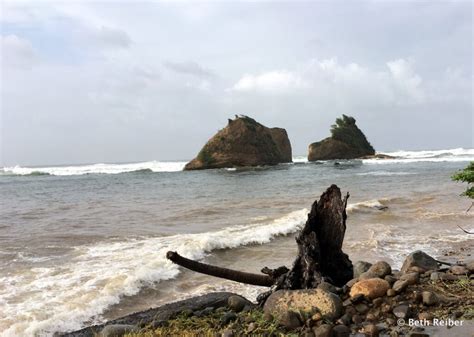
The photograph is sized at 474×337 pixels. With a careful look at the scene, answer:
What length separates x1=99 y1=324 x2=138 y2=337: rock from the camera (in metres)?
4.66

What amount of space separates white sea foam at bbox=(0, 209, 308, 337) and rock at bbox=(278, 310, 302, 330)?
3306 mm

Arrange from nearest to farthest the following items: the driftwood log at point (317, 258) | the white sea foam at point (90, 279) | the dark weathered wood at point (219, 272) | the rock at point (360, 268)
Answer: the dark weathered wood at point (219, 272)
the driftwood log at point (317, 258)
the white sea foam at point (90, 279)
the rock at point (360, 268)

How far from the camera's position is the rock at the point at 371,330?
4.20 m

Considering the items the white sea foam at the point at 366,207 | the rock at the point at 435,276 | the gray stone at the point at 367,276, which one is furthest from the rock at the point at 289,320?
the white sea foam at the point at 366,207

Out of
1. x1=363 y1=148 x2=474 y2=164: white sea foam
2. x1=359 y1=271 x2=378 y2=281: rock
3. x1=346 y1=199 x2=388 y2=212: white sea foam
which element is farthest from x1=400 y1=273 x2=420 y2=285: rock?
x1=363 y1=148 x2=474 y2=164: white sea foam

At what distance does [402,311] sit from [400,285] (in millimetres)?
549

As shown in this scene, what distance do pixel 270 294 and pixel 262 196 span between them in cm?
1784

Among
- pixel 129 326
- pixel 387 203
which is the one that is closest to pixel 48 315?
pixel 129 326

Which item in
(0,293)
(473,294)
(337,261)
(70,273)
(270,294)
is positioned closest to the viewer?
(473,294)

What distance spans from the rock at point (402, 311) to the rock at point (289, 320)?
1078mm

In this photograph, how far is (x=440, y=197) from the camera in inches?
762

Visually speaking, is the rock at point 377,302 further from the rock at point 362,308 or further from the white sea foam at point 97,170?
the white sea foam at point 97,170

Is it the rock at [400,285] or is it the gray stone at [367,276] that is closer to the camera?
the rock at [400,285]

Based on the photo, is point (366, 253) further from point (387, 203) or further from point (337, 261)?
point (387, 203)
